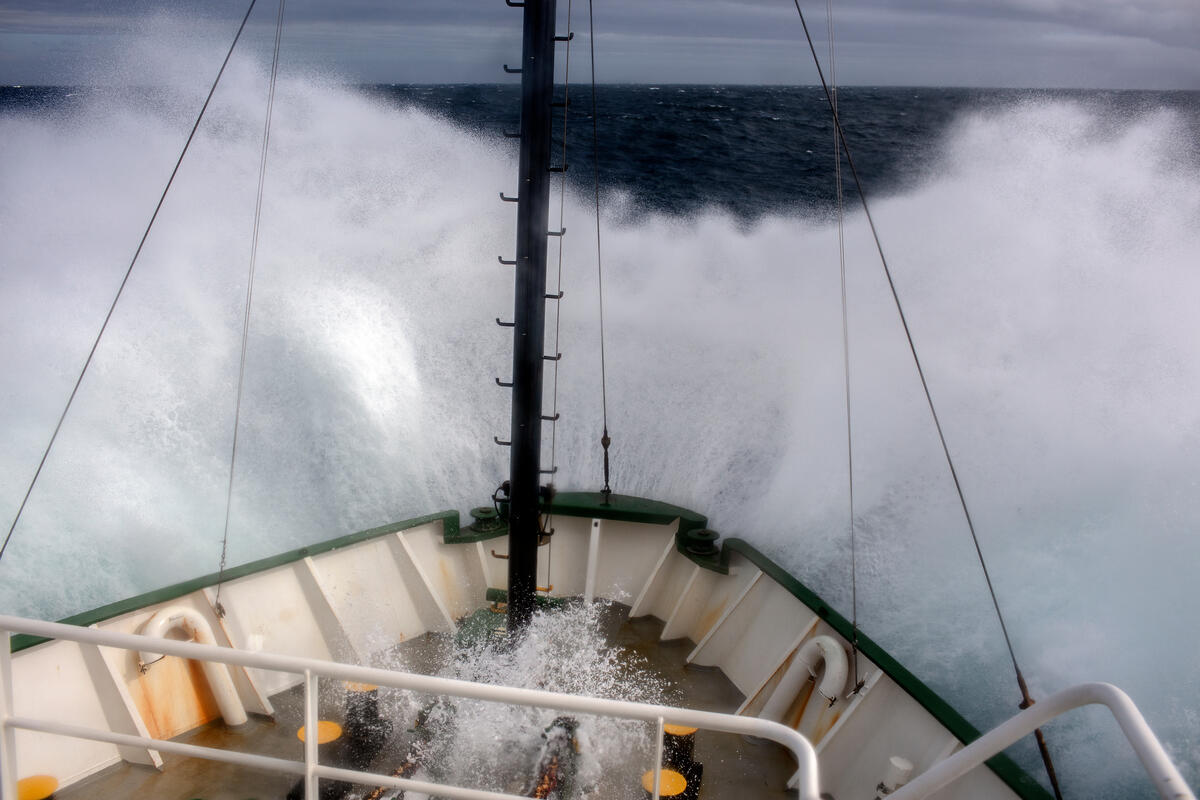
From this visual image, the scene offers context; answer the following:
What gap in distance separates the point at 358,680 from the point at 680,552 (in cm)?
398

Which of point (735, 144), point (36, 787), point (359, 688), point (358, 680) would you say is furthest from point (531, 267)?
point (735, 144)

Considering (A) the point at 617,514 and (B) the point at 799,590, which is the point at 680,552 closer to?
(A) the point at 617,514

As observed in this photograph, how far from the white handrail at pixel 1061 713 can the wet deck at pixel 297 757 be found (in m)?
2.28

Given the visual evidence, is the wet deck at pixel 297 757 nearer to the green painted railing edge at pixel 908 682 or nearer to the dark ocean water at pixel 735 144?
the green painted railing edge at pixel 908 682

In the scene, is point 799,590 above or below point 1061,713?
below

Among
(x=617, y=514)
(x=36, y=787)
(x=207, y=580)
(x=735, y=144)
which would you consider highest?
(x=735, y=144)

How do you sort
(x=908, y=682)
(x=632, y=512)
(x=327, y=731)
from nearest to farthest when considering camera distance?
1. (x=908, y=682)
2. (x=327, y=731)
3. (x=632, y=512)

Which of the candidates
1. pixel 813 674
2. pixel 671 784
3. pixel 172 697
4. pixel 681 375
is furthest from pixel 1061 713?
pixel 681 375

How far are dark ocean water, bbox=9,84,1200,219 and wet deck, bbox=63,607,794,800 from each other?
425 inches

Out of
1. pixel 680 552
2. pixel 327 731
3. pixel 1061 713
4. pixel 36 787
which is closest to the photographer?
pixel 1061 713

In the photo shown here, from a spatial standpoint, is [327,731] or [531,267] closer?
[531,267]

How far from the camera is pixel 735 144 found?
22.6m

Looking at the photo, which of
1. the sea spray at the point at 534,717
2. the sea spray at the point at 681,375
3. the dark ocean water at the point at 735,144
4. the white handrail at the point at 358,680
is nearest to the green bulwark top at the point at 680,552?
the sea spray at the point at 534,717

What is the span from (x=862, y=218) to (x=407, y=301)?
935 cm
